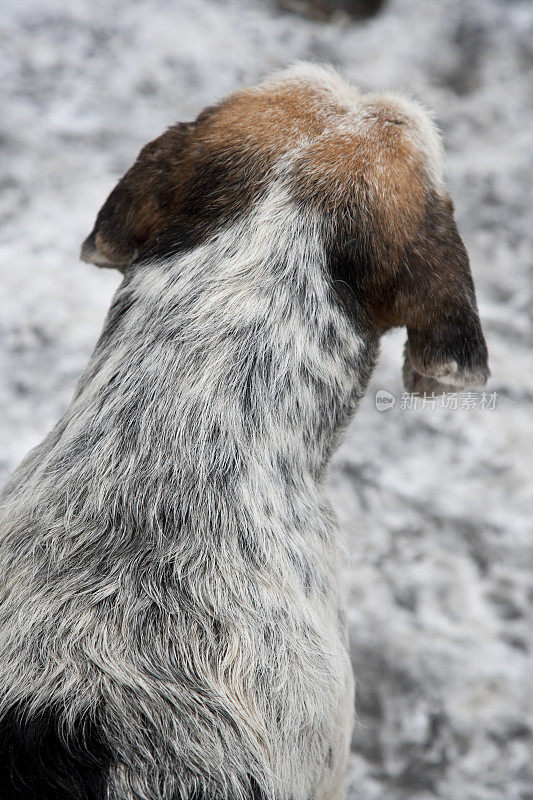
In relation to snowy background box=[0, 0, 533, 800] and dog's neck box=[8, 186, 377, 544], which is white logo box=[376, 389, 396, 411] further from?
dog's neck box=[8, 186, 377, 544]

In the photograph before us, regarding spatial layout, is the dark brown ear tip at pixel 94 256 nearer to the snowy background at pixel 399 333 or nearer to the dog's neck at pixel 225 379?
the dog's neck at pixel 225 379

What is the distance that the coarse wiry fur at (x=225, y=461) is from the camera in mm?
1543

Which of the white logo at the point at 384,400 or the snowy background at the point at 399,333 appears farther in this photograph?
the white logo at the point at 384,400

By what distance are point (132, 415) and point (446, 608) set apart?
6.32 feet

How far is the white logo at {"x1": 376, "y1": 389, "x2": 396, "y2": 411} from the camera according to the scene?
3625 millimetres

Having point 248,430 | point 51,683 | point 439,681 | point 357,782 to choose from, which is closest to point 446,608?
point 439,681

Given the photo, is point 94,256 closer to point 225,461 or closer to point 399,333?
point 225,461

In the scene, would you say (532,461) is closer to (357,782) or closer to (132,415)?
(357,782)

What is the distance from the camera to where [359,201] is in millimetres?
1815

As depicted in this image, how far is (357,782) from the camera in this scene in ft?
8.94

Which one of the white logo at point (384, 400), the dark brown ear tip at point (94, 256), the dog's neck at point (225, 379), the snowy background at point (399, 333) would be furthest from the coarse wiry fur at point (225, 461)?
the white logo at point (384, 400)

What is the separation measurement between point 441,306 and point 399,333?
2.11 metres

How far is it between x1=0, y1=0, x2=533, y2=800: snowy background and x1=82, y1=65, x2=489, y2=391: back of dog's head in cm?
141

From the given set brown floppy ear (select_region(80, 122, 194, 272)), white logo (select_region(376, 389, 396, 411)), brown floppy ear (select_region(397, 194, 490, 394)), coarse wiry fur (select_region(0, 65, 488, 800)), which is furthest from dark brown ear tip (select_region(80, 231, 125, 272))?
white logo (select_region(376, 389, 396, 411))
